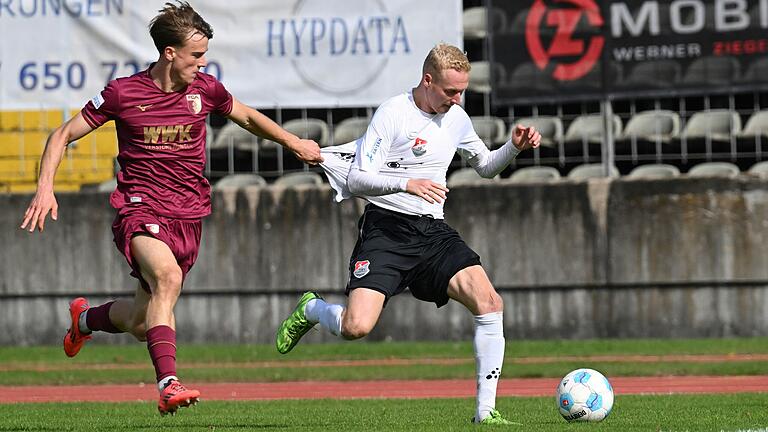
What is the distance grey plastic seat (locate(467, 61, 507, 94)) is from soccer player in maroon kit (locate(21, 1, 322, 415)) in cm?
853

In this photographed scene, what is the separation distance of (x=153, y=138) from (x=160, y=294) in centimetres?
97

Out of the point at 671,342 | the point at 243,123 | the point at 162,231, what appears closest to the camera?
the point at 162,231

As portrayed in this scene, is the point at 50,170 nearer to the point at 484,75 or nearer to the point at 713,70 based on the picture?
the point at 484,75

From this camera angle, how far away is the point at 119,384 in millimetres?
14562

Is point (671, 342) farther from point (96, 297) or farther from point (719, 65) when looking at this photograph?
point (96, 297)

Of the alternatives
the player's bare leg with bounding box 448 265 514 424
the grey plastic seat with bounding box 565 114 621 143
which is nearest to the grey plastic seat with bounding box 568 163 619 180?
the grey plastic seat with bounding box 565 114 621 143

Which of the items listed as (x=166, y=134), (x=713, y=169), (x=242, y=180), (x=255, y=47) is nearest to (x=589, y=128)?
(x=713, y=169)

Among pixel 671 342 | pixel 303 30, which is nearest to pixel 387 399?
pixel 671 342

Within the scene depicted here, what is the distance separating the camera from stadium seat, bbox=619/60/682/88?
1678 cm

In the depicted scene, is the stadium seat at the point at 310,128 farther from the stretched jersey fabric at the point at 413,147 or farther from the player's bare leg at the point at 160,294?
the player's bare leg at the point at 160,294

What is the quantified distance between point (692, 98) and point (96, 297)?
762 centimetres

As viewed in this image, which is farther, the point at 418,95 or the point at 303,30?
the point at 303,30

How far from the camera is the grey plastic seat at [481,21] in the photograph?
17.1m

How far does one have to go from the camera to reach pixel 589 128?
683 inches
